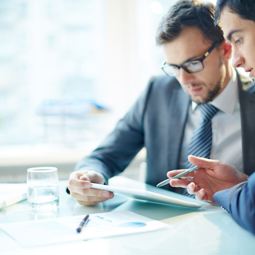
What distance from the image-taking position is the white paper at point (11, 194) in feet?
5.10

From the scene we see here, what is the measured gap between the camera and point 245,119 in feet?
→ 6.15

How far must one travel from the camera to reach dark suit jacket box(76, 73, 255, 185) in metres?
2.00

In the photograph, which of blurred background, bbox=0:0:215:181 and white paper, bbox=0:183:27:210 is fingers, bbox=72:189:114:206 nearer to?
white paper, bbox=0:183:27:210

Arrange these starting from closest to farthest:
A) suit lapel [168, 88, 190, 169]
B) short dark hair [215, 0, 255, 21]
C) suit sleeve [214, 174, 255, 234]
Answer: suit sleeve [214, 174, 255, 234] < short dark hair [215, 0, 255, 21] < suit lapel [168, 88, 190, 169]

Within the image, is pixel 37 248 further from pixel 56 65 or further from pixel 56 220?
pixel 56 65

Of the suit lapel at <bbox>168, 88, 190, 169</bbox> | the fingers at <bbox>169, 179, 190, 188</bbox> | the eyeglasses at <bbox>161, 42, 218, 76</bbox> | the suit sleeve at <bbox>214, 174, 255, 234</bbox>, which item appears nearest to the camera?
the suit sleeve at <bbox>214, 174, 255, 234</bbox>

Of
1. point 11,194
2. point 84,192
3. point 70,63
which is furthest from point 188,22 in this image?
point 70,63

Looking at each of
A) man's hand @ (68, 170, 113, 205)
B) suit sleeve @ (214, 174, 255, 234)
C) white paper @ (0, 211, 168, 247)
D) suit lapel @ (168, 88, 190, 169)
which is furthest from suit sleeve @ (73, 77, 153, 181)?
suit sleeve @ (214, 174, 255, 234)

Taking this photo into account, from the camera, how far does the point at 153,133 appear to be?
2.10m

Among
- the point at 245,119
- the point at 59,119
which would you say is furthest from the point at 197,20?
the point at 59,119

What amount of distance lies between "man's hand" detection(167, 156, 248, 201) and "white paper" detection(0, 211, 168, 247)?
7.8 inches

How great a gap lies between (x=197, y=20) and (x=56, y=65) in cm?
135

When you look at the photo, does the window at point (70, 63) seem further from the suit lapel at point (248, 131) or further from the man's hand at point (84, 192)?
the man's hand at point (84, 192)

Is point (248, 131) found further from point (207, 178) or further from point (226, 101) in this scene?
point (207, 178)
